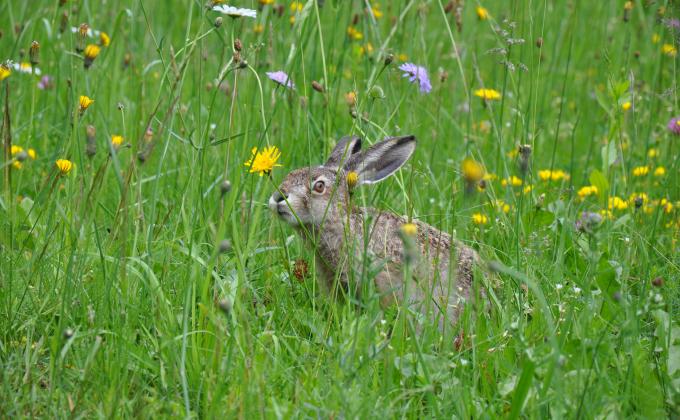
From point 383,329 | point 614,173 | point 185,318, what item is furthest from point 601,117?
point 185,318

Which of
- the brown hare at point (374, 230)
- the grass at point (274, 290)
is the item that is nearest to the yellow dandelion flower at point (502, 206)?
the grass at point (274, 290)

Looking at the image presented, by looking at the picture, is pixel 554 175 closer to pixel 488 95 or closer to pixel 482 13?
pixel 488 95

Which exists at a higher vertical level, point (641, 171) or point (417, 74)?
point (417, 74)

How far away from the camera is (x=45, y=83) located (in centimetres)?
624

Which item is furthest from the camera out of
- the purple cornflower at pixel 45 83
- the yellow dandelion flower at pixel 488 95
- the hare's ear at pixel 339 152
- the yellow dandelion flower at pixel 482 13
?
the purple cornflower at pixel 45 83

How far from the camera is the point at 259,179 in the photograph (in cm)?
517

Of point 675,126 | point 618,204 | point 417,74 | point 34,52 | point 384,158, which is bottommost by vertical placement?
point 618,204

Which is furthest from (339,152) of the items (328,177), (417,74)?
(417,74)

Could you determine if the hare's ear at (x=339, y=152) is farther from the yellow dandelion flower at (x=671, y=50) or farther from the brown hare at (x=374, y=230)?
the yellow dandelion flower at (x=671, y=50)

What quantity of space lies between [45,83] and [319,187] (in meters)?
2.27

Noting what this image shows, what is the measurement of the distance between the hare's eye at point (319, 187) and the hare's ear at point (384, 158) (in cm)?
18

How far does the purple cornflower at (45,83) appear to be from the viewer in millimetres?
6207

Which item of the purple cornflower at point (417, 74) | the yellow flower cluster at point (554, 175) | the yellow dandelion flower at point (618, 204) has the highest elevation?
the purple cornflower at point (417, 74)

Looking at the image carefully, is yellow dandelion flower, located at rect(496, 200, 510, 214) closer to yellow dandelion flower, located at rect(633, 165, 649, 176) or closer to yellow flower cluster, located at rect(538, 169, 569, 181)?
yellow flower cluster, located at rect(538, 169, 569, 181)
